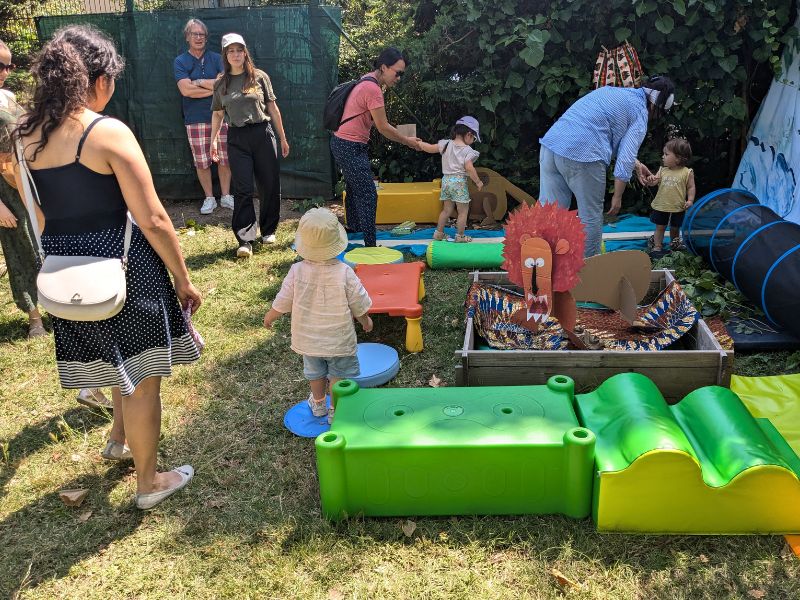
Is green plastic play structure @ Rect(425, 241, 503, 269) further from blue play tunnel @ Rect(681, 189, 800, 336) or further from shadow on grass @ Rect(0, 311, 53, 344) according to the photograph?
shadow on grass @ Rect(0, 311, 53, 344)

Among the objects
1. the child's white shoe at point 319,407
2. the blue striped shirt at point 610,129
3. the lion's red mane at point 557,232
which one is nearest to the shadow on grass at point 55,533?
the child's white shoe at point 319,407

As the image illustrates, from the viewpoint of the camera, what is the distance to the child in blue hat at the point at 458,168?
22.6 feet

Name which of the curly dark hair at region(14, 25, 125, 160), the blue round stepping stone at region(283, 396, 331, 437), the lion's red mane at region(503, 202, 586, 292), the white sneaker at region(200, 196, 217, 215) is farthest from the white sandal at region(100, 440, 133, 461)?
the white sneaker at region(200, 196, 217, 215)

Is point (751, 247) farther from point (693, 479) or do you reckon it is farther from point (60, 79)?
point (60, 79)

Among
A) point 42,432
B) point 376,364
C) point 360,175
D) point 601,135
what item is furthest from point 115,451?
point 601,135

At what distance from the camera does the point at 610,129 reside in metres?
4.94

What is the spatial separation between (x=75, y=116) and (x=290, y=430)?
1.94 m

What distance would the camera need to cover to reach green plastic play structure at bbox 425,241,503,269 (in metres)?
6.15

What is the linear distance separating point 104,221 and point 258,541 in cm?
148

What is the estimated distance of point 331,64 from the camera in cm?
849

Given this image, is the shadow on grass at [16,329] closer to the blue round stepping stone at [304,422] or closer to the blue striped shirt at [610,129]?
the blue round stepping stone at [304,422]

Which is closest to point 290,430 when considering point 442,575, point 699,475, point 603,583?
point 442,575

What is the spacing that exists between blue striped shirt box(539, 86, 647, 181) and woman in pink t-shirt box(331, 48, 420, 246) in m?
1.67

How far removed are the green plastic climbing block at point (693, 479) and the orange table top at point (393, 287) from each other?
185cm
